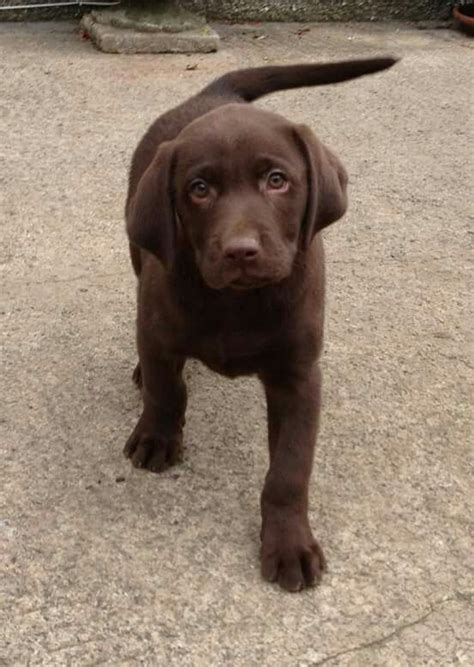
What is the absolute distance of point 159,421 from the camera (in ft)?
10.1

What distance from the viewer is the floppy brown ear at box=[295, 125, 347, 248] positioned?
259 centimetres

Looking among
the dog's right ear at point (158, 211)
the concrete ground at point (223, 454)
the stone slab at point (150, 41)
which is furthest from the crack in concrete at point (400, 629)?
the stone slab at point (150, 41)

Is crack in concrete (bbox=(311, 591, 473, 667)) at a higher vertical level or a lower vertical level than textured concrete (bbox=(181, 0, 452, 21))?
higher

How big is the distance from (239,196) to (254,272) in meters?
0.19

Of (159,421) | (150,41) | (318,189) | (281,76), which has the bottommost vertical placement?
(150,41)

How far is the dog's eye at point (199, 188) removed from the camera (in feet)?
8.26

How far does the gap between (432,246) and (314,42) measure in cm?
352

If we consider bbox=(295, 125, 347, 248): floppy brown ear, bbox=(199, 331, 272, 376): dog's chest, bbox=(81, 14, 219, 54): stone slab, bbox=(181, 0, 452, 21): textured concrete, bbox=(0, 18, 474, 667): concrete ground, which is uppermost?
bbox=(295, 125, 347, 248): floppy brown ear

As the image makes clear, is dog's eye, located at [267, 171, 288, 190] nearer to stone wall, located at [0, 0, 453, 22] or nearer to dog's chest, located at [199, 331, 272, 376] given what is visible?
dog's chest, located at [199, 331, 272, 376]

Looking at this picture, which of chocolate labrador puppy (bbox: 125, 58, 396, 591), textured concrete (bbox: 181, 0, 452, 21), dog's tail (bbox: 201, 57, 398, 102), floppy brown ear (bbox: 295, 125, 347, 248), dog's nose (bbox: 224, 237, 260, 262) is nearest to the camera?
dog's nose (bbox: 224, 237, 260, 262)

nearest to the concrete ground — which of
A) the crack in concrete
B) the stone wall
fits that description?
the crack in concrete

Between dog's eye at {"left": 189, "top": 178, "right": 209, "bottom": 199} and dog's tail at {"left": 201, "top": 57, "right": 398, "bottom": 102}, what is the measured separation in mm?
960

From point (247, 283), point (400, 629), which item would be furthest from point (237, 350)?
point (400, 629)

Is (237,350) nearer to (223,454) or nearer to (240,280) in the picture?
(240,280)
